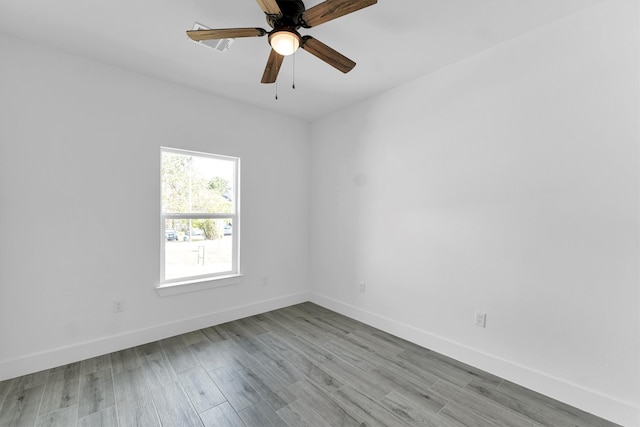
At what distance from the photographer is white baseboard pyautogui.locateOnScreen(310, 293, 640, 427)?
5.85 feet

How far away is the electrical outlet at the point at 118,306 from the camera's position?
2.66 meters

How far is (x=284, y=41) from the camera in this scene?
166 centimetres

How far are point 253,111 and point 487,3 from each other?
264 centimetres

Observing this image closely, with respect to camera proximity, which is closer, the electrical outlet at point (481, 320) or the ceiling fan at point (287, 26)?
the ceiling fan at point (287, 26)

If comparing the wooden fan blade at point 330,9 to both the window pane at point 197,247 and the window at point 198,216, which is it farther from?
the window pane at point 197,247

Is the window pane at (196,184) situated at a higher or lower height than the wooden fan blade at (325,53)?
lower

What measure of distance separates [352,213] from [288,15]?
2.33m

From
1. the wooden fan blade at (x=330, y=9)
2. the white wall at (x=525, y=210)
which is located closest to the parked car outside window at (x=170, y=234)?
the white wall at (x=525, y=210)

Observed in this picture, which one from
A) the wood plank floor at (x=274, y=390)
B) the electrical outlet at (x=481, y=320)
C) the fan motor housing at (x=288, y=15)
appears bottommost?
the wood plank floor at (x=274, y=390)

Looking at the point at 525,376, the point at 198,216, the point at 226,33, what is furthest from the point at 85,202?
the point at 525,376

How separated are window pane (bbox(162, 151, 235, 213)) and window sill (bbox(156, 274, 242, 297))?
31.2 inches

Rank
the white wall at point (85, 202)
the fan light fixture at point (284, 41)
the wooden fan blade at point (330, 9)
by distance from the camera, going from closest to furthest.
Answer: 1. the wooden fan blade at point (330, 9)
2. the fan light fixture at point (284, 41)
3. the white wall at point (85, 202)

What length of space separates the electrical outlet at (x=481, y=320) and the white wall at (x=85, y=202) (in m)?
2.64

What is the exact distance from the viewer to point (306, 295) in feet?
13.7
